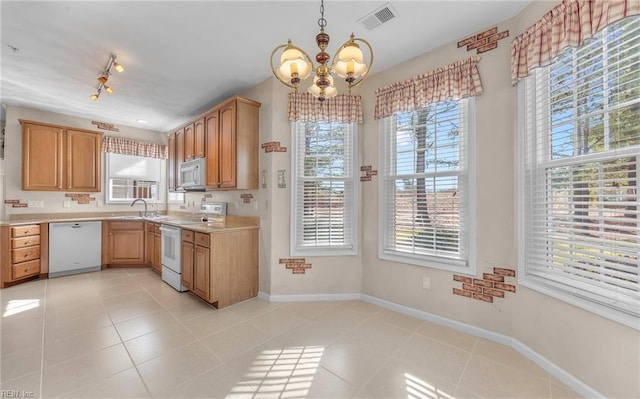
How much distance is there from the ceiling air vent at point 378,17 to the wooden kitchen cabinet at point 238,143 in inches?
63.7

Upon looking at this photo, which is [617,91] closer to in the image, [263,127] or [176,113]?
[263,127]

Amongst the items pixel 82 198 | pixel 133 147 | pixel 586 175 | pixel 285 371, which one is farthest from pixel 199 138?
pixel 586 175

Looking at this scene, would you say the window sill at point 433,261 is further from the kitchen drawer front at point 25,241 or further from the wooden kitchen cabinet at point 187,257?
the kitchen drawer front at point 25,241

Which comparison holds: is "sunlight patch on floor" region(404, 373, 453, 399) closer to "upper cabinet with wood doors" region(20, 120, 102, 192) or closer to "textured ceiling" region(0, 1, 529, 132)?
"textured ceiling" region(0, 1, 529, 132)

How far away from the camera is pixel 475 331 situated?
2375 millimetres

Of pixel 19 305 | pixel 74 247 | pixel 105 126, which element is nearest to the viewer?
pixel 19 305

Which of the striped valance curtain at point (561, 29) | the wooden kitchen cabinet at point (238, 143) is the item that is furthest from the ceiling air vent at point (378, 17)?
the wooden kitchen cabinet at point (238, 143)

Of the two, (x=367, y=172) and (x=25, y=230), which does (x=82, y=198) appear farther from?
(x=367, y=172)

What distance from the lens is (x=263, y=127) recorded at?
3289mm

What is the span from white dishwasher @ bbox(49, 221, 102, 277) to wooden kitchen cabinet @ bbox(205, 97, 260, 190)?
8.83 feet

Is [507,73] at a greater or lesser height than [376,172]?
greater

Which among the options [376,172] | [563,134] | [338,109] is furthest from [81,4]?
[563,134]

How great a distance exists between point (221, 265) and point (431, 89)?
9.46ft

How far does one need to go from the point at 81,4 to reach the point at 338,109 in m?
2.34
